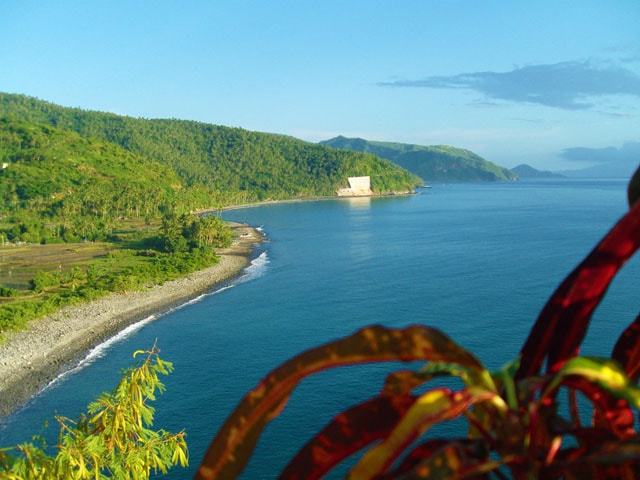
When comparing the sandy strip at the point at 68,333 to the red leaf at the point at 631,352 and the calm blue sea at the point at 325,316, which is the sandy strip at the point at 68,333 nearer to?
the calm blue sea at the point at 325,316

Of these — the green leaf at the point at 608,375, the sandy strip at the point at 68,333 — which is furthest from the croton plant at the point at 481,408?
the sandy strip at the point at 68,333

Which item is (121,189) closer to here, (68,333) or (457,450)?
(68,333)

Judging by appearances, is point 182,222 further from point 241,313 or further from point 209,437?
point 209,437

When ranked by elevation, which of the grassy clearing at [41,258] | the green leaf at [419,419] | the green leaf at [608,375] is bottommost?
the grassy clearing at [41,258]

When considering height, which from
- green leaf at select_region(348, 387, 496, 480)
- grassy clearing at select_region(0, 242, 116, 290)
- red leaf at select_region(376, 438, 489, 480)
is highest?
green leaf at select_region(348, 387, 496, 480)

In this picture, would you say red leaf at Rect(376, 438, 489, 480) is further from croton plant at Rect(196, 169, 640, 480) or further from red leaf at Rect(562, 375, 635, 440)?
red leaf at Rect(562, 375, 635, 440)

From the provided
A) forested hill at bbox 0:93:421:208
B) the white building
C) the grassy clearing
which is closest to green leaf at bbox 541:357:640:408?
the grassy clearing
